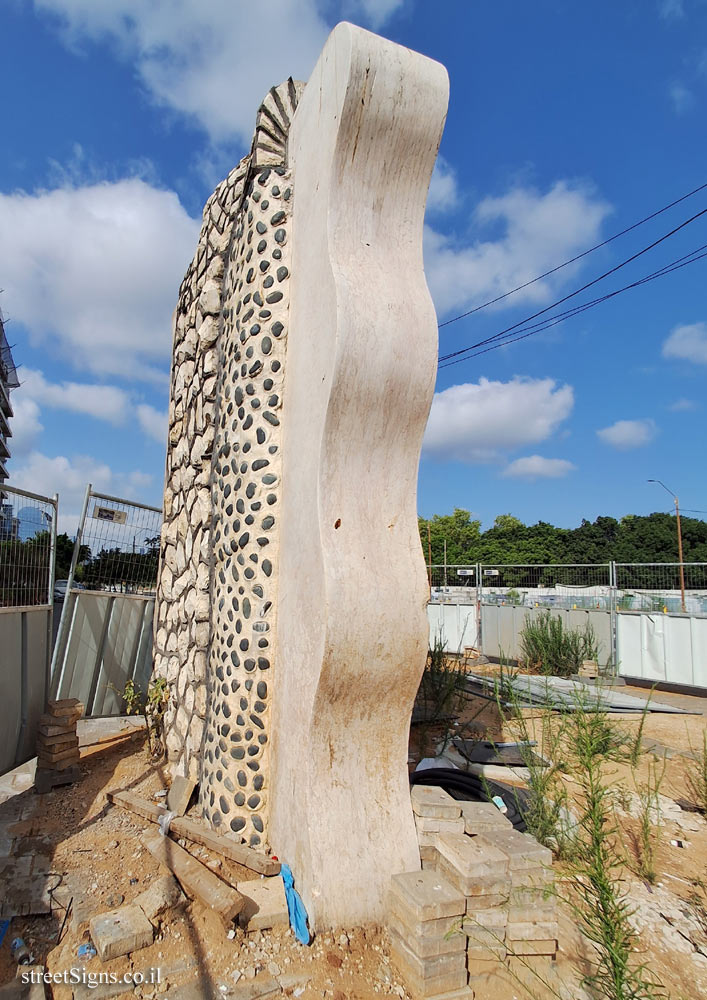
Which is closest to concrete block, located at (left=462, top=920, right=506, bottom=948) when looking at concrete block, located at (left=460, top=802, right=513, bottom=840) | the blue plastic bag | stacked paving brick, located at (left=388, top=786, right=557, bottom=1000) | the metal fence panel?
stacked paving brick, located at (left=388, top=786, right=557, bottom=1000)

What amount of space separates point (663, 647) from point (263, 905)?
10161mm

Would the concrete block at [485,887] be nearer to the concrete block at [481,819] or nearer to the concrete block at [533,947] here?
the concrete block at [533,947]

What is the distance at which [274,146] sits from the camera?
4387 mm

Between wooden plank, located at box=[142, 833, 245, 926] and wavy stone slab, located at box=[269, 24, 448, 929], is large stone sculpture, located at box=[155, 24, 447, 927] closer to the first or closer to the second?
wavy stone slab, located at box=[269, 24, 448, 929]

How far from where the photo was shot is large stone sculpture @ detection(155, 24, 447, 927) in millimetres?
3152

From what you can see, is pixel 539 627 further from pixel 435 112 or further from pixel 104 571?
pixel 435 112

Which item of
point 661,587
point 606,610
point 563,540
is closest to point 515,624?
point 606,610

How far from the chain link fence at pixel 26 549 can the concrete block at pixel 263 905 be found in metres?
2.75

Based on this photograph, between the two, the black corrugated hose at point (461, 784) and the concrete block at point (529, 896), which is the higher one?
the black corrugated hose at point (461, 784)

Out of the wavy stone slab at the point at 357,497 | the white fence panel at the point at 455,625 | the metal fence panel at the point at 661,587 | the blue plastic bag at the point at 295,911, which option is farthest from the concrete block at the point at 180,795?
the white fence panel at the point at 455,625

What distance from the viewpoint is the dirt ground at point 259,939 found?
8.96 ft

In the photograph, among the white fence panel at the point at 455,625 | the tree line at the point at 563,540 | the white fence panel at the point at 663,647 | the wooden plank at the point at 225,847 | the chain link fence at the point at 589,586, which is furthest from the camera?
the tree line at the point at 563,540

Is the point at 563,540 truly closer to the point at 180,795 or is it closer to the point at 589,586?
the point at 589,586

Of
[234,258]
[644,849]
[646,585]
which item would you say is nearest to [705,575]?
[646,585]
